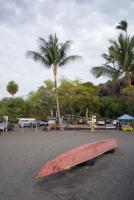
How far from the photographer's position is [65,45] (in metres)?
33.4

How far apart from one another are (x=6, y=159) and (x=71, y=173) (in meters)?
3.76

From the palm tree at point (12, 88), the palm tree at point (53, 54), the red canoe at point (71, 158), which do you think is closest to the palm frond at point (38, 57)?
the palm tree at point (53, 54)

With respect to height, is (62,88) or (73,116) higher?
(62,88)

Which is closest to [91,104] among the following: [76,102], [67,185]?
[76,102]

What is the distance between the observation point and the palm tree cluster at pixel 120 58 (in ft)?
116

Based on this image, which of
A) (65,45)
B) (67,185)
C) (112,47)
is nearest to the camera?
(67,185)

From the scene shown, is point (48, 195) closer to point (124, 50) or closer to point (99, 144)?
point (99, 144)

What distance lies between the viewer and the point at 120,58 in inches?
1405

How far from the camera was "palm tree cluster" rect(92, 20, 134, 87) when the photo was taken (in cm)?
3544

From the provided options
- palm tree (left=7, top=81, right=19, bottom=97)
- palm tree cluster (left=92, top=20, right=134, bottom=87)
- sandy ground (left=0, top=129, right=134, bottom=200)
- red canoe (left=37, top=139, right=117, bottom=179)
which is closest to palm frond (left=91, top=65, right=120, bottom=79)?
palm tree cluster (left=92, top=20, right=134, bottom=87)

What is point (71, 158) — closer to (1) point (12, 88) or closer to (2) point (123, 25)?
(2) point (123, 25)

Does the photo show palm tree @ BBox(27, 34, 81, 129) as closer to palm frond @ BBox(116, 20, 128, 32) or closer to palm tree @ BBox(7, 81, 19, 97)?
palm frond @ BBox(116, 20, 128, 32)

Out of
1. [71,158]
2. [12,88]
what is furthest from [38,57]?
[12,88]

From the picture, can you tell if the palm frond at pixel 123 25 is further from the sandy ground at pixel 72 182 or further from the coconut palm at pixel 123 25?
the sandy ground at pixel 72 182
